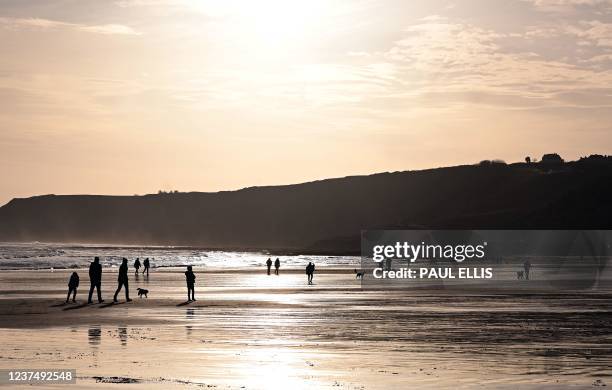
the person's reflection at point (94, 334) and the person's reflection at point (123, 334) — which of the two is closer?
the person's reflection at point (94, 334)

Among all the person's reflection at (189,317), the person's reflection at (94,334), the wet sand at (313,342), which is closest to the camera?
the wet sand at (313,342)

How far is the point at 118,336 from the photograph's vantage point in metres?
30.2

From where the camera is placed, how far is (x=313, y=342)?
2888 cm

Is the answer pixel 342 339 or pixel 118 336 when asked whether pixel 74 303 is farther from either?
pixel 342 339

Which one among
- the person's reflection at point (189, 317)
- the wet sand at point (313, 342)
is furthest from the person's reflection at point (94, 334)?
the person's reflection at point (189, 317)

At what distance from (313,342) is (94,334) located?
642cm

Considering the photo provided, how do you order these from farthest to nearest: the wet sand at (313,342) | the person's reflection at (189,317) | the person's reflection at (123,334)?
the person's reflection at (189,317)
the person's reflection at (123,334)
the wet sand at (313,342)

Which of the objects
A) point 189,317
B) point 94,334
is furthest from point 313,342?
point 189,317

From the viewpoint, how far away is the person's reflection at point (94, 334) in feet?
92.8

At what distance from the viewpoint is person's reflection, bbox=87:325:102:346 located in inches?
1114

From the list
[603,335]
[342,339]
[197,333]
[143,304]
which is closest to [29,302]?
[143,304]

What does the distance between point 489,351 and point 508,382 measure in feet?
17.8

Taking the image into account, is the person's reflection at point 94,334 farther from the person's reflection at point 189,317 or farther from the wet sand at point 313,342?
the person's reflection at point 189,317

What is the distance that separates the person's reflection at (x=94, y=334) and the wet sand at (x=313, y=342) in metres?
0.03
